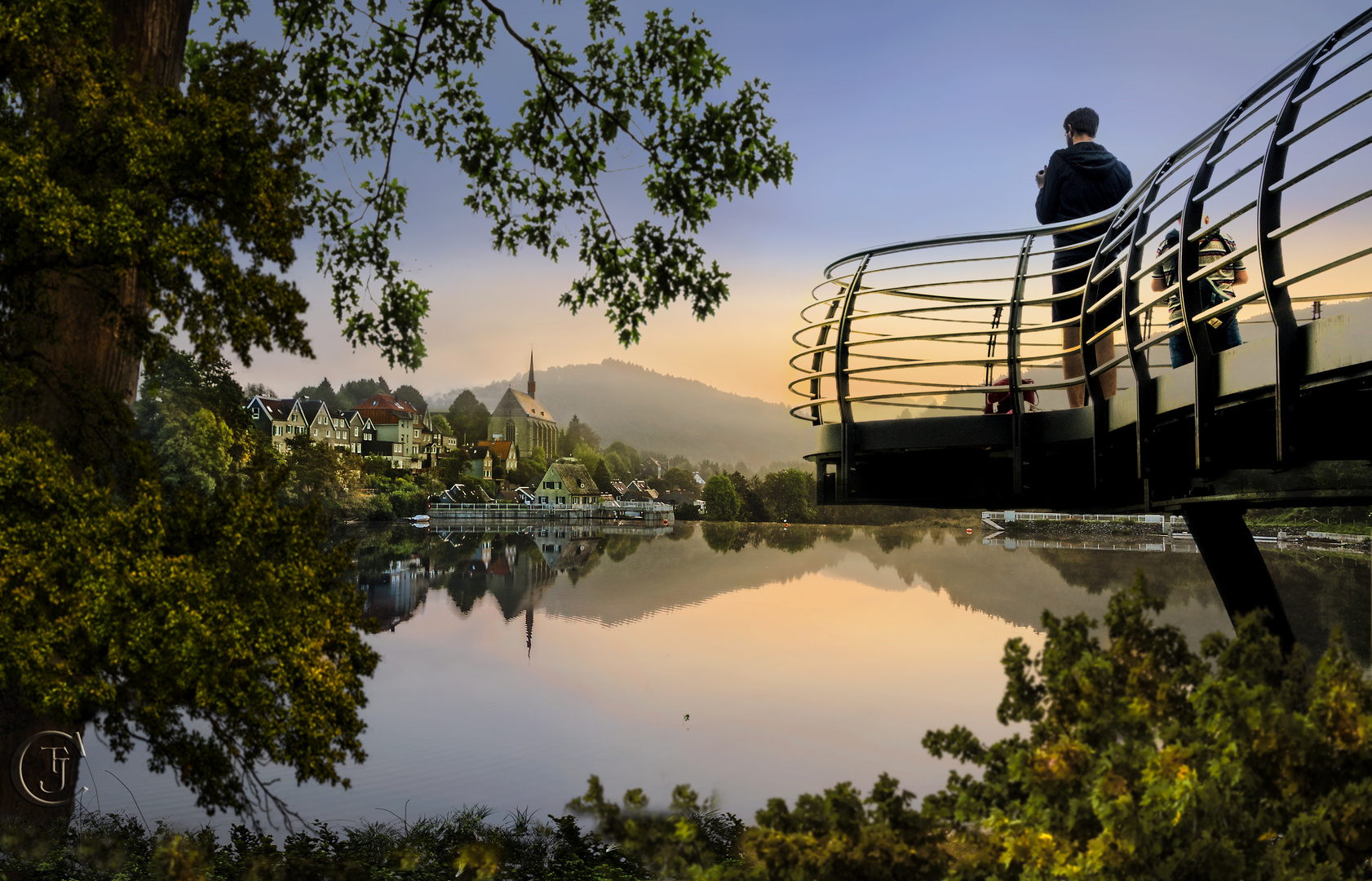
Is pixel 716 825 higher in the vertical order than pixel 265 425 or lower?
lower

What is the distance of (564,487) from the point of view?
3110 inches

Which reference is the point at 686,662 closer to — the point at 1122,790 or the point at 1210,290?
the point at 1210,290

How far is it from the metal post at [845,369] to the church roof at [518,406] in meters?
101

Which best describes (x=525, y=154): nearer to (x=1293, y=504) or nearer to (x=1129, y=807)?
(x=1293, y=504)

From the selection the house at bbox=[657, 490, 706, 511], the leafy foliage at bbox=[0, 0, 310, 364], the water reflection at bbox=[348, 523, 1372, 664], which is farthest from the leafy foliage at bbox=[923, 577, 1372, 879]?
the house at bbox=[657, 490, 706, 511]

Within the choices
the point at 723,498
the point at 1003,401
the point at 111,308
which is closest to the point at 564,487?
the point at 723,498

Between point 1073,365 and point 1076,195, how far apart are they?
112 centimetres

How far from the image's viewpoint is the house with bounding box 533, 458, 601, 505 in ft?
255

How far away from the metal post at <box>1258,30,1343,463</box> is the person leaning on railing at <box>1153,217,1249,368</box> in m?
0.56

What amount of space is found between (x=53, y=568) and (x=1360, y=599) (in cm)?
3816

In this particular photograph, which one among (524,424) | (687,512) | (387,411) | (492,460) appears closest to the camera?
(387,411)

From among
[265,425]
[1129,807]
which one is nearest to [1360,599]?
[1129,807]

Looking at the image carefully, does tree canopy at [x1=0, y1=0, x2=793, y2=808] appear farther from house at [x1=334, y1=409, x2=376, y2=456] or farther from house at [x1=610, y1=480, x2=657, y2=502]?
house at [x1=610, y1=480, x2=657, y2=502]

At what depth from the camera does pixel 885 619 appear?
31844 mm
